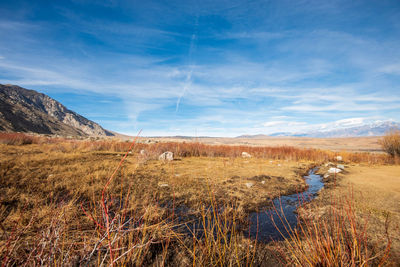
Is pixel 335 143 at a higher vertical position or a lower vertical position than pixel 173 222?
higher

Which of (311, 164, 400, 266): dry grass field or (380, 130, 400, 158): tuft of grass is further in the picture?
(380, 130, 400, 158): tuft of grass

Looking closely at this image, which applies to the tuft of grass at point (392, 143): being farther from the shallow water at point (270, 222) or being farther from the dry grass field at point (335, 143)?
→ the shallow water at point (270, 222)

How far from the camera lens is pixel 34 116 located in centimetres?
5612

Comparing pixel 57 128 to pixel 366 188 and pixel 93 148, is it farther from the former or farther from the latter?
pixel 366 188

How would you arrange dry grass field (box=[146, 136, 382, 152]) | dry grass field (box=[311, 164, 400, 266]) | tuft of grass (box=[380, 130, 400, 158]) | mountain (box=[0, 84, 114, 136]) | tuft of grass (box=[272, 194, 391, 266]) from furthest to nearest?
1. mountain (box=[0, 84, 114, 136])
2. dry grass field (box=[146, 136, 382, 152])
3. tuft of grass (box=[380, 130, 400, 158])
4. dry grass field (box=[311, 164, 400, 266])
5. tuft of grass (box=[272, 194, 391, 266])

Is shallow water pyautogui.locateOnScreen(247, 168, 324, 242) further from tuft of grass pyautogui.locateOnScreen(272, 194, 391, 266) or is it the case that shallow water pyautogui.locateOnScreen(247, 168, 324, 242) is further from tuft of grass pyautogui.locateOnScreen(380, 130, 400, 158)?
tuft of grass pyautogui.locateOnScreen(380, 130, 400, 158)

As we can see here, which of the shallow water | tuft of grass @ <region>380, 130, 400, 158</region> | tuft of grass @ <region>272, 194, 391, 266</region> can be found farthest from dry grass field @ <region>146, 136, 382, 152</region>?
tuft of grass @ <region>272, 194, 391, 266</region>

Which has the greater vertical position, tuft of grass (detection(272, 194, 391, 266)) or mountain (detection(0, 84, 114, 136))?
mountain (detection(0, 84, 114, 136))

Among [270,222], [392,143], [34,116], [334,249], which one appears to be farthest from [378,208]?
[34,116]

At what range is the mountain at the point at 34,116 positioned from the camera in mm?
43625

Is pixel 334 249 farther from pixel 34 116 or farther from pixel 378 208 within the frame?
pixel 34 116

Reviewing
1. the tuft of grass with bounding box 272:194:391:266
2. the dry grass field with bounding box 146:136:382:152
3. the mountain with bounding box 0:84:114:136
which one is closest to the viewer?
the tuft of grass with bounding box 272:194:391:266

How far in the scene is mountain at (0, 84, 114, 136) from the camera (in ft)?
143

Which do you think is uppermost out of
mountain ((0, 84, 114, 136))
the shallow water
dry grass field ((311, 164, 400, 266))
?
mountain ((0, 84, 114, 136))
